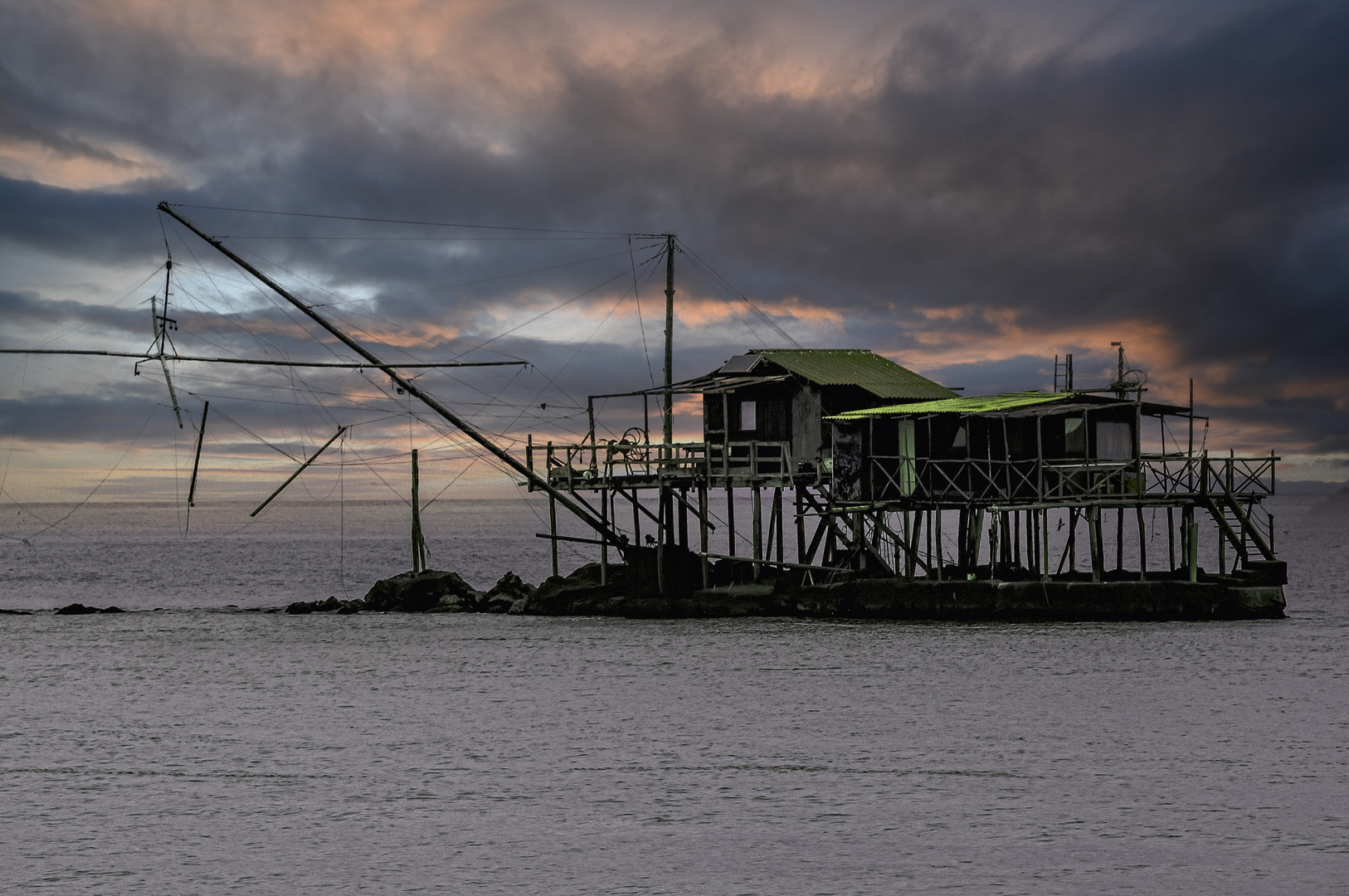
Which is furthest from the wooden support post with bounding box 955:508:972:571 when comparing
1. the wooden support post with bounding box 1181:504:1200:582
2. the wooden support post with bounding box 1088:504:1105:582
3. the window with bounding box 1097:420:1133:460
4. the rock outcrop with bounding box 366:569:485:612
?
the rock outcrop with bounding box 366:569:485:612

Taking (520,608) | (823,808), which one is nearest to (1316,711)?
(823,808)

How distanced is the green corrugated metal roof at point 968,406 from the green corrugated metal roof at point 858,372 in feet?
3.73

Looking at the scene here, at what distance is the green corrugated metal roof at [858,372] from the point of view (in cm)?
4050

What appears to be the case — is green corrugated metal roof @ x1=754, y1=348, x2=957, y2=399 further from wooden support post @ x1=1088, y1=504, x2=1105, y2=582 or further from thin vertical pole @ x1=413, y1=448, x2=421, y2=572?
thin vertical pole @ x1=413, y1=448, x2=421, y2=572

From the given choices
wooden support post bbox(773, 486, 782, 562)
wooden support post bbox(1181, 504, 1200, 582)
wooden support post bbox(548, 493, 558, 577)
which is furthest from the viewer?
wooden support post bbox(548, 493, 558, 577)

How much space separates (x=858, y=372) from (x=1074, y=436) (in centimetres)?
805

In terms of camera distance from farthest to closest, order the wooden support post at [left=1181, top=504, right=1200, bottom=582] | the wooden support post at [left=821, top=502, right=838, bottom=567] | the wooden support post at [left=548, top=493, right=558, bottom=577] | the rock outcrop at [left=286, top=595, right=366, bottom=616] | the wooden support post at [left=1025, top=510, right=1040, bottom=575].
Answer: the rock outcrop at [left=286, top=595, right=366, bottom=616]
the wooden support post at [left=548, top=493, right=558, bottom=577]
the wooden support post at [left=1025, top=510, right=1040, bottom=575]
the wooden support post at [left=821, top=502, right=838, bottom=567]
the wooden support post at [left=1181, top=504, right=1200, bottom=582]

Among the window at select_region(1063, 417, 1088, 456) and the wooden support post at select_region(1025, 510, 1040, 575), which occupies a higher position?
the window at select_region(1063, 417, 1088, 456)

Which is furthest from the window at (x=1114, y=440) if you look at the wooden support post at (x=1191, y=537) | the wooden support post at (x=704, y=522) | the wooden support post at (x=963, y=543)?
the wooden support post at (x=704, y=522)

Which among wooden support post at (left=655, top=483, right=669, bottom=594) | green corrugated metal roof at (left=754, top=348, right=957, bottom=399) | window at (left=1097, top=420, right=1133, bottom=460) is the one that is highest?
green corrugated metal roof at (left=754, top=348, right=957, bottom=399)

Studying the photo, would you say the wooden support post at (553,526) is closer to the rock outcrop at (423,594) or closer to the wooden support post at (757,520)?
the rock outcrop at (423,594)

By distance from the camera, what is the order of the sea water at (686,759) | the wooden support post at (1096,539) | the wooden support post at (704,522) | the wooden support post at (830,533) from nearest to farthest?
1. the sea water at (686,759)
2. the wooden support post at (1096,539)
3. the wooden support post at (830,533)
4. the wooden support post at (704,522)

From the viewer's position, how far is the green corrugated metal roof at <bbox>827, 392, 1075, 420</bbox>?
3588cm

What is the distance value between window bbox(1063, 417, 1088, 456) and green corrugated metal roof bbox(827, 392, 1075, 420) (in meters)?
0.85
